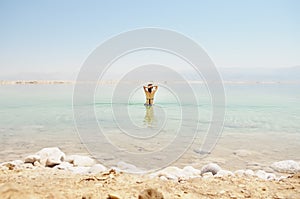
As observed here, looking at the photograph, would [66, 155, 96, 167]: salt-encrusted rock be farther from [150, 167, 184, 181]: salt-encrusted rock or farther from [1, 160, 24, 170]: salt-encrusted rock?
[150, 167, 184, 181]: salt-encrusted rock

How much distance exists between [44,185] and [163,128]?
645cm

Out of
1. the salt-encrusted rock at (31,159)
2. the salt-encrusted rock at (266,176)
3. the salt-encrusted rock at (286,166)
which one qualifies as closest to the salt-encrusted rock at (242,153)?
the salt-encrusted rock at (286,166)

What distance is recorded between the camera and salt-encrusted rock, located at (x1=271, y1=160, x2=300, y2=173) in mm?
4997

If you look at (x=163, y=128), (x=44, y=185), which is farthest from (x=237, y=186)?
(x=163, y=128)

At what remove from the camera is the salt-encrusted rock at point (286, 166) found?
5.00 m

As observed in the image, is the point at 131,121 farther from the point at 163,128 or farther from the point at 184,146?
the point at 184,146

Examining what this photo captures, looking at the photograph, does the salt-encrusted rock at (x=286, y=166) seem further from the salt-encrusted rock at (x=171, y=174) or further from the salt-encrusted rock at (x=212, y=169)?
the salt-encrusted rock at (x=171, y=174)

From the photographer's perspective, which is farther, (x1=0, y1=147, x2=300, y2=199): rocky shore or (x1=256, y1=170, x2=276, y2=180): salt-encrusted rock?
(x1=256, y1=170, x2=276, y2=180): salt-encrusted rock

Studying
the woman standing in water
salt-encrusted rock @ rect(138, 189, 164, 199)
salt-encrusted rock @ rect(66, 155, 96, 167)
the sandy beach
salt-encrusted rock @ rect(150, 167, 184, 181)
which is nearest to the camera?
salt-encrusted rock @ rect(138, 189, 164, 199)

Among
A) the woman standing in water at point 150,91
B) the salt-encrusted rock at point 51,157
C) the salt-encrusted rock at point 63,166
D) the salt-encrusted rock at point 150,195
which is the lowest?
the salt-encrusted rock at point 63,166

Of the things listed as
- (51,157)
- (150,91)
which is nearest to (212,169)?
(51,157)

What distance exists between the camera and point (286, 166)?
202 inches

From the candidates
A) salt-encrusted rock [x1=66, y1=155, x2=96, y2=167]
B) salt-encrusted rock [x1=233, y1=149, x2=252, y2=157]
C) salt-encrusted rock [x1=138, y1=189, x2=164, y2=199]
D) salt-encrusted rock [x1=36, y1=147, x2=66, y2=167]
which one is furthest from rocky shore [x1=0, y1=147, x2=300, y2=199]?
salt-encrusted rock [x1=233, y1=149, x2=252, y2=157]

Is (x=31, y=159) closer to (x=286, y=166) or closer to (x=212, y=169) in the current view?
(x=212, y=169)
